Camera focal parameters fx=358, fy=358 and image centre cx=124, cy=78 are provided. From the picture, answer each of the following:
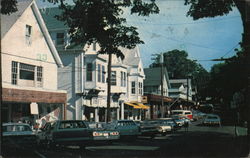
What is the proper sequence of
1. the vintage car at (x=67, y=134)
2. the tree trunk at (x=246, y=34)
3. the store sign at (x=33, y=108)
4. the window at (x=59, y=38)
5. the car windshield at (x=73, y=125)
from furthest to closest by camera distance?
the window at (x=59, y=38) < the store sign at (x=33, y=108) < the car windshield at (x=73, y=125) < the vintage car at (x=67, y=134) < the tree trunk at (x=246, y=34)

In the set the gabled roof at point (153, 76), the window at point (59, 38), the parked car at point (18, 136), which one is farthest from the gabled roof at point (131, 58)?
the parked car at point (18, 136)

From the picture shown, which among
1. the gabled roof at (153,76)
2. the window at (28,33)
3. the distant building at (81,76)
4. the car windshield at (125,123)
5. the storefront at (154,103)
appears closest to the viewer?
the car windshield at (125,123)

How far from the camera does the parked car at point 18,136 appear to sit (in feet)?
48.7

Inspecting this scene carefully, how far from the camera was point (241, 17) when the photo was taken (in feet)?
40.2

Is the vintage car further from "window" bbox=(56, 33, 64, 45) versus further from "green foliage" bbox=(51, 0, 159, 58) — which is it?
"window" bbox=(56, 33, 64, 45)

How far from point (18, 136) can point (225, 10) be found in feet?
33.4

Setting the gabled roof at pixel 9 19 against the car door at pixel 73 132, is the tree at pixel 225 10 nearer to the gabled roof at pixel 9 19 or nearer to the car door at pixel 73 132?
the car door at pixel 73 132

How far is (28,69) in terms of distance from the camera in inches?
1102

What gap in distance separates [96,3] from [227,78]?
38.4m

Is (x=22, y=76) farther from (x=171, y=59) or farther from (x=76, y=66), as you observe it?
(x=171, y=59)

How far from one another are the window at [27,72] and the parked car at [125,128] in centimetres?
882

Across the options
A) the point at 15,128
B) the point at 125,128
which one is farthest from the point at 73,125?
the point at 125,128

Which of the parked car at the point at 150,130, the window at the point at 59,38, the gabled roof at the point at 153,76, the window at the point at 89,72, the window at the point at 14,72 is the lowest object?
the parked car at the point at 150,130

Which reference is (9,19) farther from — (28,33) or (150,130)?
(150,130)
